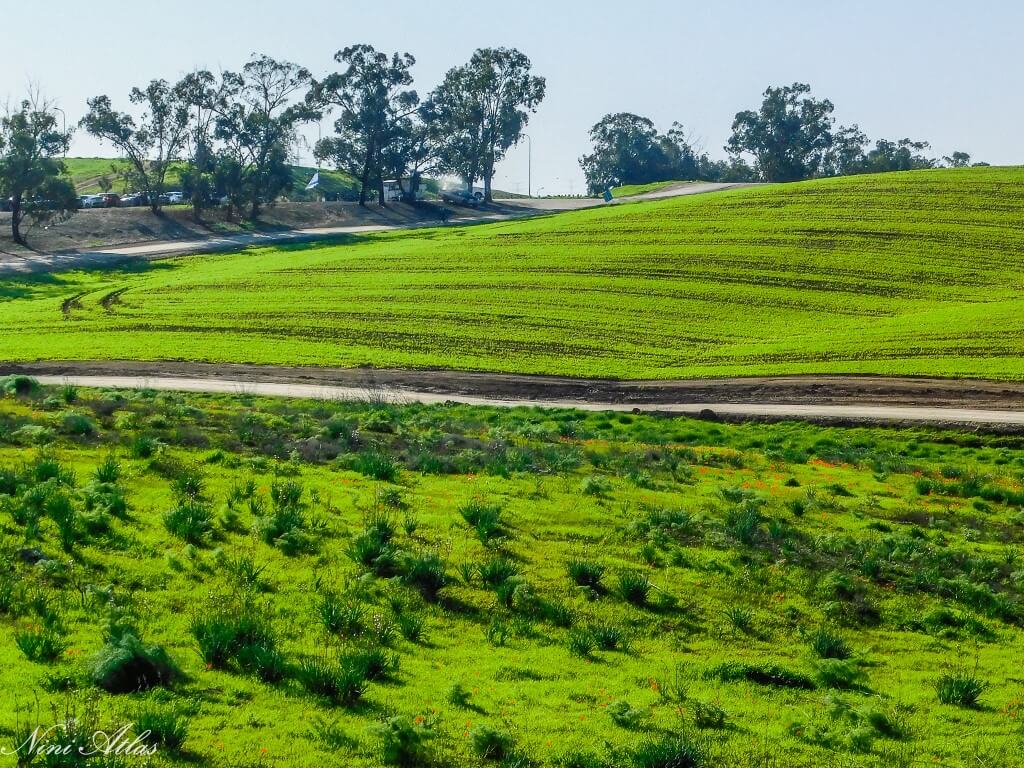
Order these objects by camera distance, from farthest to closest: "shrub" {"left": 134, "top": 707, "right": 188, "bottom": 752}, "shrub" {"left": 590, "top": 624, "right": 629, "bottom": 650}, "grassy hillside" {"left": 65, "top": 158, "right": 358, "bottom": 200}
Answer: "grassy hillside" {"left": 65, "top": 158, "right": 358, "bottom": 200} < "shrub" {"left": 590, "top": 624, "right": 629, "bottom": 650} < "shrub" {"left": 134, "top": 707, "right": 188, "bottom": 752}

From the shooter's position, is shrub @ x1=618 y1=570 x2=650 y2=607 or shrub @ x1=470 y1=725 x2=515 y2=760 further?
shrub @ x1=618 y1=570 x2=650 y2=607

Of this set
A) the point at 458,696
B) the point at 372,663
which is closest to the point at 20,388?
the point at 372,663

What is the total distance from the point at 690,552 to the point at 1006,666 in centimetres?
556

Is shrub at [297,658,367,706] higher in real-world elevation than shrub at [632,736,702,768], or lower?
higher

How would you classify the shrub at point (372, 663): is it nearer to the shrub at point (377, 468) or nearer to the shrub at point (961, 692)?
the shrub at point (961, 692)

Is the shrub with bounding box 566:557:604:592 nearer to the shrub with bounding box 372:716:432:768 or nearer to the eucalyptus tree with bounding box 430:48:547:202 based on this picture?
the shrub with bounding box 372:716:432:768

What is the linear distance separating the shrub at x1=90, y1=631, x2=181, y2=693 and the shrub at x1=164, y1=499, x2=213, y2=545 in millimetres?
4886

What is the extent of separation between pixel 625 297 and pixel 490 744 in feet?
183

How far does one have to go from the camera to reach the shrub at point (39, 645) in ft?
40.3

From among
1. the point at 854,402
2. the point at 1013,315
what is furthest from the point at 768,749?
the point at 1013,315

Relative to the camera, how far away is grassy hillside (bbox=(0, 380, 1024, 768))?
1170 cm

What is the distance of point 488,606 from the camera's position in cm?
1591

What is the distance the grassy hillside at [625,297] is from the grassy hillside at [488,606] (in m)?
25.6

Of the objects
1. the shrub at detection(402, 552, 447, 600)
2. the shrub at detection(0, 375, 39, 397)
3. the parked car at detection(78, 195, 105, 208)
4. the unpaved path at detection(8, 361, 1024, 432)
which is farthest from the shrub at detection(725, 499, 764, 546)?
the parked car at detection(78, 195, 105, 208)
